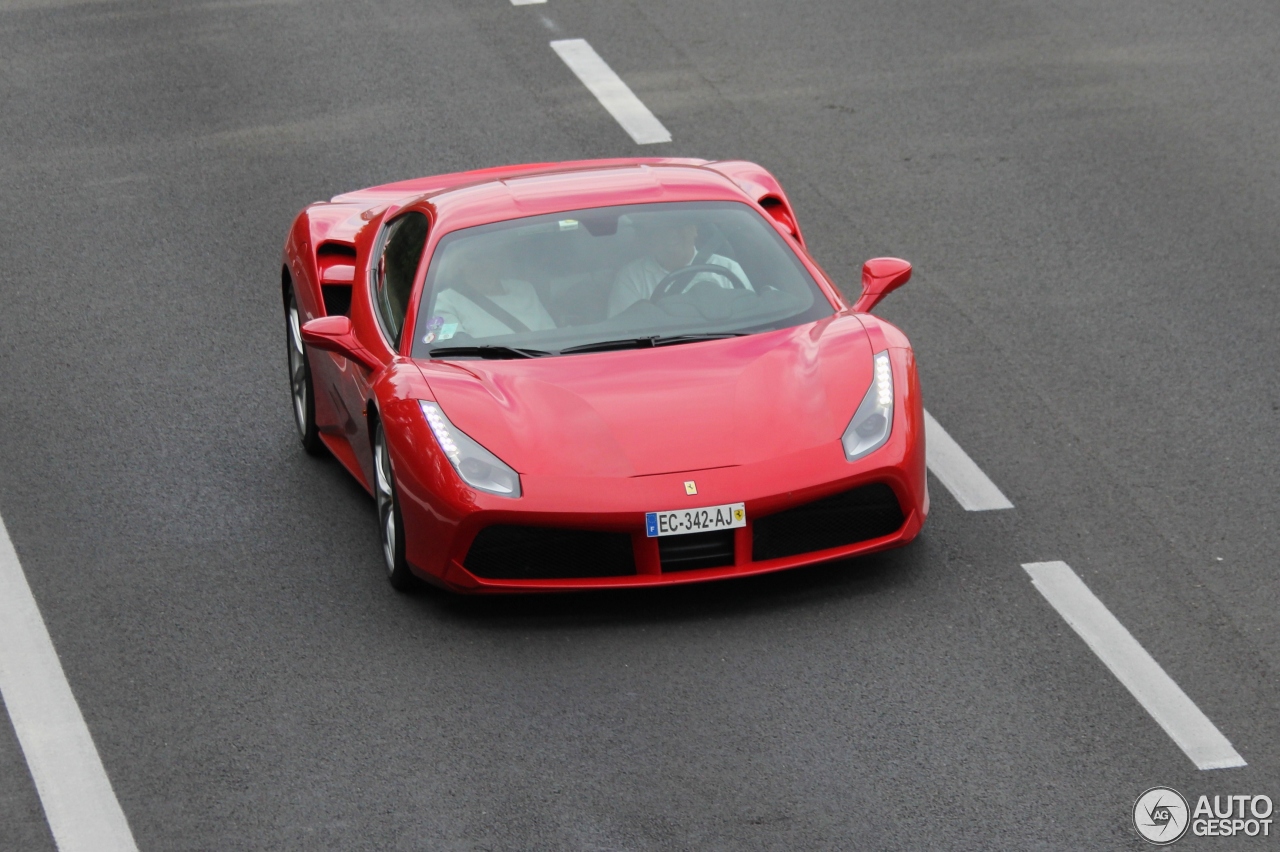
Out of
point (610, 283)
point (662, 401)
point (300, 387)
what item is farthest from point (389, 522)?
point (300, 387)

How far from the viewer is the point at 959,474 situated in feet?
27.6

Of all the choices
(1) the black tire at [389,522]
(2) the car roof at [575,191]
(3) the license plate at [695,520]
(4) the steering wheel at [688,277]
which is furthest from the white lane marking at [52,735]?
(4) the steering wheel at [688,277]

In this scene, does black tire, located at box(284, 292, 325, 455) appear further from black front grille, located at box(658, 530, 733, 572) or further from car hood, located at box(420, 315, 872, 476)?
black front grille, located at box(658, 530, 733, 572)

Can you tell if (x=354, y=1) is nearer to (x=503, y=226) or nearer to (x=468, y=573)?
(x=503, y=226)

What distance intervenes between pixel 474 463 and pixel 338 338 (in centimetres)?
117

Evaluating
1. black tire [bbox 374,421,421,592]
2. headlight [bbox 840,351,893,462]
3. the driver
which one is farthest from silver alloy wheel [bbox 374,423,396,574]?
headlight [bbox 840,351,893,462]

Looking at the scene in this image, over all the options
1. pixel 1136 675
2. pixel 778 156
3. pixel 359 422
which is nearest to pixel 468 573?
pixel 359 422

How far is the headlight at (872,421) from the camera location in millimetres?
7199

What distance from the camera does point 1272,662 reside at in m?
6.63

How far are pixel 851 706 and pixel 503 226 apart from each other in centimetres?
280

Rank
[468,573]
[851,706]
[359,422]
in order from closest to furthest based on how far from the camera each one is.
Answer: [851,706] → [468,573] → [359,422]

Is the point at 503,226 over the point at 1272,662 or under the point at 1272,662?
over

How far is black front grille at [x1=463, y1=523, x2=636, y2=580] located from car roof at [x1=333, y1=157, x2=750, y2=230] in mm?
1766

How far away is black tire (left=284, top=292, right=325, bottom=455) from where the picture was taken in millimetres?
9023
